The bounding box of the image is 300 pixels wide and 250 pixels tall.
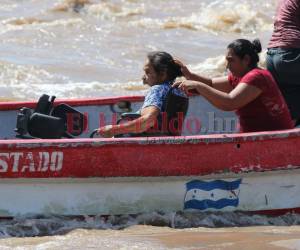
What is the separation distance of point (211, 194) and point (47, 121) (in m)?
1.39

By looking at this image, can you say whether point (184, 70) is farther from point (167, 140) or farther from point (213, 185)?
point (213, 185)

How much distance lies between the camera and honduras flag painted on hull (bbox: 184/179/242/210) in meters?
6.59

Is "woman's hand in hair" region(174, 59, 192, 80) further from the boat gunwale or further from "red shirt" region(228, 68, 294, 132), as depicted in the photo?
the boat gunwale

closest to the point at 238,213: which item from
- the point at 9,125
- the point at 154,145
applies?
the point at 154,145

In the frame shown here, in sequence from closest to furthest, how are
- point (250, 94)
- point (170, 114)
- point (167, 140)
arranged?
1. point (167, 140)
2. point (250, 94)
3. point (170, 114)

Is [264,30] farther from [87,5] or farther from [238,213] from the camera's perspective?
[238,213]

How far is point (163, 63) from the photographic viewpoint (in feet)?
22.1

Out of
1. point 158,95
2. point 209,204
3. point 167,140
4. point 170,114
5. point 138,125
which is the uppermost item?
point 158,95

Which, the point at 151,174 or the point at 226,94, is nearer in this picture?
the point at 151,174

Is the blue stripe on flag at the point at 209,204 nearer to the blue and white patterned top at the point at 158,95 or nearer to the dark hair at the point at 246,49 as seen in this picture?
the blue and white patterned top at the point at 158,95

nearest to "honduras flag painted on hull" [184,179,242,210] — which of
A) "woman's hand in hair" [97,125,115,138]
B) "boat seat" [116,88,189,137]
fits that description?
"boat seat" [116,88,189,137]

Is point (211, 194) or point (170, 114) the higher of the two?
point (170, 114)

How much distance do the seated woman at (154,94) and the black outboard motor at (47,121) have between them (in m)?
0.44

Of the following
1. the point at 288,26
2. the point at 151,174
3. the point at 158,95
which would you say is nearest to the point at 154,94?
the point at 158,95
